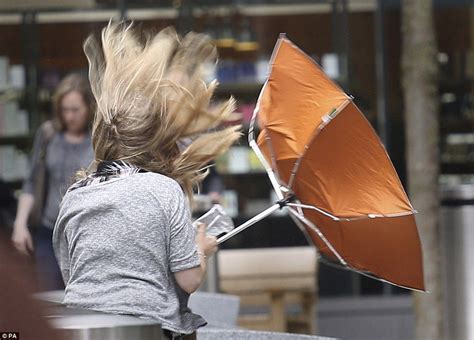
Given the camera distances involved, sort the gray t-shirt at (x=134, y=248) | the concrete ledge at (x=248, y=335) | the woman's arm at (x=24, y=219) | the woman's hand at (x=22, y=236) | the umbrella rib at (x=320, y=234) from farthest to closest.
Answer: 1. the woman's arm at (x=24, y=219)
2. the woman's hand at (x=22, y=236)
3. the concrete ledge at (x=248, y=335)
4. the umbrella rib at (x=320, y=234)
5. the gray t-shirt at (x=134, y=248)

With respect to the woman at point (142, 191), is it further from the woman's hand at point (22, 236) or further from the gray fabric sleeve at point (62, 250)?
the woman's hand at point (22, 236)

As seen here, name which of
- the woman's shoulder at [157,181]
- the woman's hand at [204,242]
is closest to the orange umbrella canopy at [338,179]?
the woman's hand at [204,242]

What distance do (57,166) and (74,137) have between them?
0.68 feet

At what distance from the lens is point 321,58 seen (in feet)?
37.2

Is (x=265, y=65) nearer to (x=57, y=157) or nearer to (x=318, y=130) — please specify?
(x=57, y=157)

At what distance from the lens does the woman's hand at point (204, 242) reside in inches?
160

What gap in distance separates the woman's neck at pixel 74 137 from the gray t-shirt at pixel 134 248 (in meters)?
4.00

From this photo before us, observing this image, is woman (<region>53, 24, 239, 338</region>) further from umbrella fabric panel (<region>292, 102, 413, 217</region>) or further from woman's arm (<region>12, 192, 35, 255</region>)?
woman's arm (<region>12, 192, 35, 255</region>)

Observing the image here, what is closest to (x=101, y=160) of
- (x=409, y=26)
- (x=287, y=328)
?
(x=409, y=26)

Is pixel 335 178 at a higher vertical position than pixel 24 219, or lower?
lower

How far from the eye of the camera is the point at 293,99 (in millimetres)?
4637

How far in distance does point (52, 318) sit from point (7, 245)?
0.31 m

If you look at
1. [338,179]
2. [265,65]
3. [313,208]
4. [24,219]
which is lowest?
[313,208]

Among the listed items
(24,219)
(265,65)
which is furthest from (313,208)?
(265,65)
